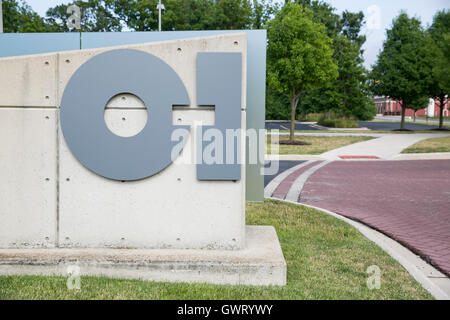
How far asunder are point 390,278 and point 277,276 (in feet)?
3.99

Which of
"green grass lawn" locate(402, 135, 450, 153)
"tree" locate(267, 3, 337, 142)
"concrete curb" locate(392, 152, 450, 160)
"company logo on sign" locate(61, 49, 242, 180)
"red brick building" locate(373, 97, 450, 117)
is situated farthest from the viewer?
"red brick building" locate(373, 97, 450, 117)

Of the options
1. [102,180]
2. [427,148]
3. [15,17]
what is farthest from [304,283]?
[15,17]

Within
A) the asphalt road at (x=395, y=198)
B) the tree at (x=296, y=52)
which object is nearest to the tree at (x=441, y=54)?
the tree at (x=296, y=52)

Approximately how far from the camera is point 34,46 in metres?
6.88

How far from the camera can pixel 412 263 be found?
16.6 ft

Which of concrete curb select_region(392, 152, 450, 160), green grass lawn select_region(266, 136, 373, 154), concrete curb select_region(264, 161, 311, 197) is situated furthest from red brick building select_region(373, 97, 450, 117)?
concrete curb select_region(264, 161, 311, 197)

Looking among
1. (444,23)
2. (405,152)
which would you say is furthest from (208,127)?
(444,23)

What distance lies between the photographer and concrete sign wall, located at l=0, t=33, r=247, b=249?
4.37 metres

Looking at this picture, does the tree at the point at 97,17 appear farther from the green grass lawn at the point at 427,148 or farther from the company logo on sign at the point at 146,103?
the company logo on sign at the point at 146,103

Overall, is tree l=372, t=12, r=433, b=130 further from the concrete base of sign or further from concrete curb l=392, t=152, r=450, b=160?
the concrete base of sign

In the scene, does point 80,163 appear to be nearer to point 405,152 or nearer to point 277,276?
point 277,276

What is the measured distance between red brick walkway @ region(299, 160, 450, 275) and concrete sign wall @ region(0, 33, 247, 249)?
2757 mm

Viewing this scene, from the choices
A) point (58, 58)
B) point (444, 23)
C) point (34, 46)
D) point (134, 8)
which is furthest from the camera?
point (134, 8)

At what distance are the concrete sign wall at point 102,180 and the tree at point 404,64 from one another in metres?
30.9
